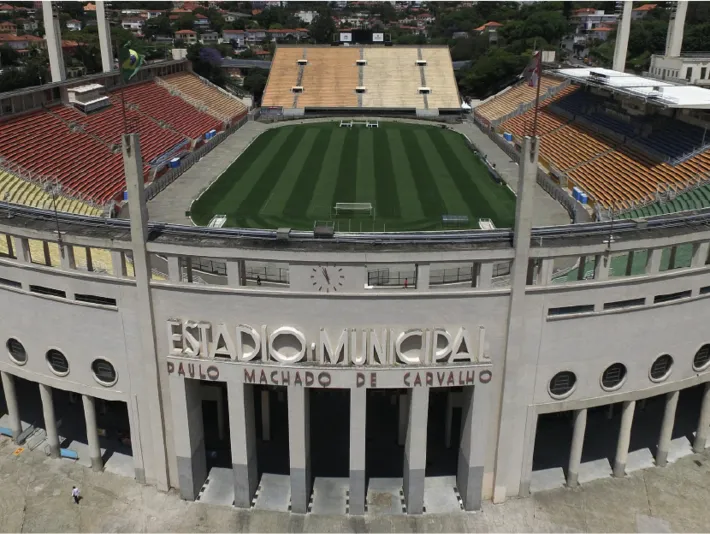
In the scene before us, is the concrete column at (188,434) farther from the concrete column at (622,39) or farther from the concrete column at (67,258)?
the concrete column at (622,39)

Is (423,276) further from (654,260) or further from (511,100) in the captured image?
(511,100)

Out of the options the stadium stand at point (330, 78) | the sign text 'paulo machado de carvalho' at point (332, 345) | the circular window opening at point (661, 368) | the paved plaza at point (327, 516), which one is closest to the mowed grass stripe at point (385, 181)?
the stadium stand at point (330, 78)

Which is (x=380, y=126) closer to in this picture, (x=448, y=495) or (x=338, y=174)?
(x=338, y=174)

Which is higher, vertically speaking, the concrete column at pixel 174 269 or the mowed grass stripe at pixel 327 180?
the concrete column at pixel 174 269

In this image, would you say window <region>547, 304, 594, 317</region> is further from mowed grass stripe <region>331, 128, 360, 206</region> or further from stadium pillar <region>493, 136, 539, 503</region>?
mowed grass stripe <region>331, 128, 360, 206</region>

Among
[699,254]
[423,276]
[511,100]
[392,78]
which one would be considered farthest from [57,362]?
[392,78]

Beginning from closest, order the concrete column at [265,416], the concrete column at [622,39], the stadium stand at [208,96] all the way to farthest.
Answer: the concrete column at [265,416]
the concrete column at [622,39]
the stadium stand at [208,96]
